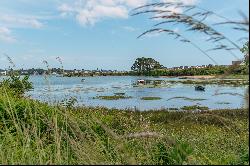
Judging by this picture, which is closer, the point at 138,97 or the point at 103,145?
the point at 103,145

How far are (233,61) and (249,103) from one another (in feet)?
1.76

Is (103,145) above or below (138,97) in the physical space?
above

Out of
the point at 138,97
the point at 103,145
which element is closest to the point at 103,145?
the point at 103,145

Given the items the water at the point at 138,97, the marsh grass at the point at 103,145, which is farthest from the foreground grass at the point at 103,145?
the water at the point at 138,97

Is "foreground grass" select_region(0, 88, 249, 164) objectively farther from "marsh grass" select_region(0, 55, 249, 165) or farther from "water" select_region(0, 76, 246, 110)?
"water" select_region(0, 76, 246, 110)

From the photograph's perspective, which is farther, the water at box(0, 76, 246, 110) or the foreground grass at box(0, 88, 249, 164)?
the water at box(0, 76, 246, 110)

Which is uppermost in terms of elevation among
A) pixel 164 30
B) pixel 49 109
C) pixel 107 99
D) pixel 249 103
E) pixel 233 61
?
pixel 164 30

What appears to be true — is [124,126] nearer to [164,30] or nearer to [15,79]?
[15,79]

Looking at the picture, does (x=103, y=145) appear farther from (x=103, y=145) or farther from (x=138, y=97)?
(x=138, y=97)

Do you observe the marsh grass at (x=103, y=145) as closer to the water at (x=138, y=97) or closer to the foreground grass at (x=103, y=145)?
the foreground grass at (x=103, y=145)

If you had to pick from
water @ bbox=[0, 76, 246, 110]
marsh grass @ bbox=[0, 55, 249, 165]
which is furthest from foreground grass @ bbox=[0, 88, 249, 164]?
water @ bbox=[0, 76, 246, 110]

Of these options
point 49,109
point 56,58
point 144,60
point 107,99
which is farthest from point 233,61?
point 144,60

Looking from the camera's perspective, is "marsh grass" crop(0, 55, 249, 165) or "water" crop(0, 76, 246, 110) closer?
"marsh grass" crop(0, 55, 249, 165)

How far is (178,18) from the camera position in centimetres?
340
